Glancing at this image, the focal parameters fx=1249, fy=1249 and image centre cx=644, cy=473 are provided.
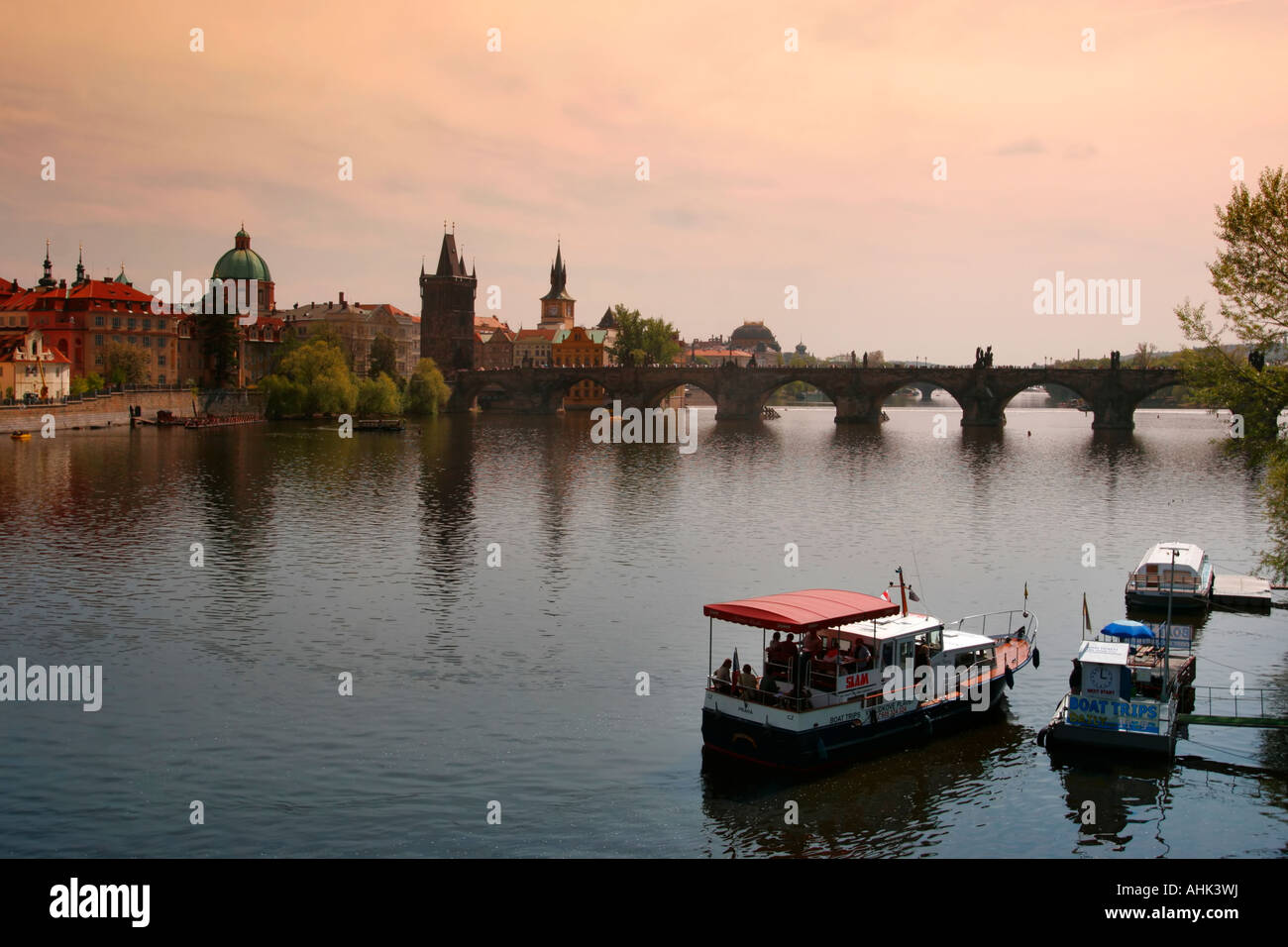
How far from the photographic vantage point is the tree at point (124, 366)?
144 metres

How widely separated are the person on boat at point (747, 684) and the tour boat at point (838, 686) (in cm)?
3

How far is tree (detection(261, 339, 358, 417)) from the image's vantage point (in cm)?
14000

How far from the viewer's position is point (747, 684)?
1093 inches

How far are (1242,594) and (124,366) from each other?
131 meters

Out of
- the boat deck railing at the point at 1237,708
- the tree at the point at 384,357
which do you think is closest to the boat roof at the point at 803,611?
the boat deck railing at the point at 1237,708

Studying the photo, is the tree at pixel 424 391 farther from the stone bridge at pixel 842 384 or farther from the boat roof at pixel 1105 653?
the boat roof at pixel 1105 653

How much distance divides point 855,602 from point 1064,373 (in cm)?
12959

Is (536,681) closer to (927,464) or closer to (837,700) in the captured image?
(837,700)

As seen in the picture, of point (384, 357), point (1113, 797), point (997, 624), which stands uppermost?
point (384, 357)

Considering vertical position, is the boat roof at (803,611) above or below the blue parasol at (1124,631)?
above

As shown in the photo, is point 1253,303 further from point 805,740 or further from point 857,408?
point 857,408

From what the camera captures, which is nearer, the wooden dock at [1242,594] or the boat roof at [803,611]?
the boat roof at [803,611]

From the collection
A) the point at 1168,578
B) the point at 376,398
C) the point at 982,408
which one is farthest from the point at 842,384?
the point at 1168,578
